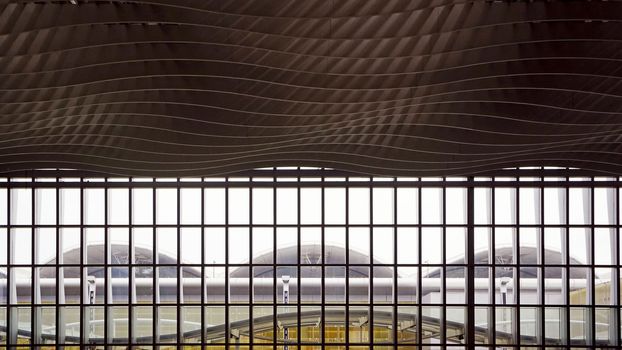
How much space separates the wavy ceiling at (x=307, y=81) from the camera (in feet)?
39.3

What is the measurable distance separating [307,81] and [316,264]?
1233 centimetres

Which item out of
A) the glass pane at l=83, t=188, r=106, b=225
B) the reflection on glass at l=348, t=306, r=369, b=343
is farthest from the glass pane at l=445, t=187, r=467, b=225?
the glass pane at l=83, t=188, r=106, b=225

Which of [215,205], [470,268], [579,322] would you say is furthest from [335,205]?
[579,322]

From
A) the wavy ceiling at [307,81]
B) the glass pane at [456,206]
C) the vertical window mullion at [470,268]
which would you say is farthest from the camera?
the glass pane at [456,206]

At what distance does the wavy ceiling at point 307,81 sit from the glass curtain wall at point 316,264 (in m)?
3.06

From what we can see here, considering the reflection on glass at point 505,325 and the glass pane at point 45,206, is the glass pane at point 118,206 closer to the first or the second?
the glass pane at point 45,206

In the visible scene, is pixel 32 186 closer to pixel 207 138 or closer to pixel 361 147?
pixel 207 138

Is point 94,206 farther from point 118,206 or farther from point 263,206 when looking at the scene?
point 263,206

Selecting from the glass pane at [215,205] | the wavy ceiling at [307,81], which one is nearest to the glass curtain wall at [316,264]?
the glass pane at [215,205]

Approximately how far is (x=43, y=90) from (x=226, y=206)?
38.6 ft

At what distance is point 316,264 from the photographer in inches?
1045

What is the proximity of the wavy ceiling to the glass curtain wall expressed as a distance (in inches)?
121

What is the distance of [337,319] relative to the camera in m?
26.6

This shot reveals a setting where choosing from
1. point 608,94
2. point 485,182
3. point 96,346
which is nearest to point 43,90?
point 608,94
